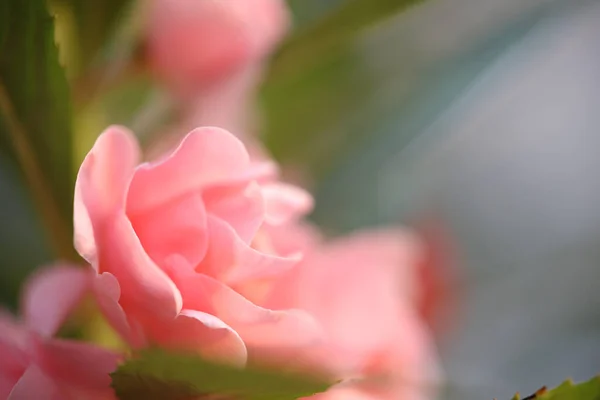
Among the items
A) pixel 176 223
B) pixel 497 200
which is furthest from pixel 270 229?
pixel 497 200

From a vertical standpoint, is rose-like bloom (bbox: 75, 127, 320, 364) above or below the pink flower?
below

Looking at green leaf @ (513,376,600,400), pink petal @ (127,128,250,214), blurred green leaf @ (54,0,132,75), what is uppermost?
blurred green leaf @ (54,0,132,75)

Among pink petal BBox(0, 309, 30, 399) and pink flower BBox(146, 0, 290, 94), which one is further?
pink flower BBox(146, 0, 290, 94)

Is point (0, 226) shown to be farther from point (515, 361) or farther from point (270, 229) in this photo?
point (515, 361)

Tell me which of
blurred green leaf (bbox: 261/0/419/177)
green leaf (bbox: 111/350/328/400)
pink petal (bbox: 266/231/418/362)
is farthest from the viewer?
blurred green leaf (bbox: 261/0/419/177)

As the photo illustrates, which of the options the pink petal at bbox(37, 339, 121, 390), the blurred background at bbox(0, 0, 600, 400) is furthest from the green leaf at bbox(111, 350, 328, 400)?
the blurred background at bbox(0, 0, 600, 400)

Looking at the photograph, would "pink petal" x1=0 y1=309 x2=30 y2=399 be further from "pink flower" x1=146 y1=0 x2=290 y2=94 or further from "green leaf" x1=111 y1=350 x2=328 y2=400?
"pink flower" x1=146 y1=0 x2=290 y2=94

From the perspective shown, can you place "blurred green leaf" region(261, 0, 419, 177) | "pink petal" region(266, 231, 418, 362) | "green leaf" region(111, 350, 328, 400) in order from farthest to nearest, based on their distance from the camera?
"blurred green leaf" region(261, 0, 419, 177) < "pink petal" region(266, 231, 418, 362) < "green leaf" region(111, 350, 328, 400)
